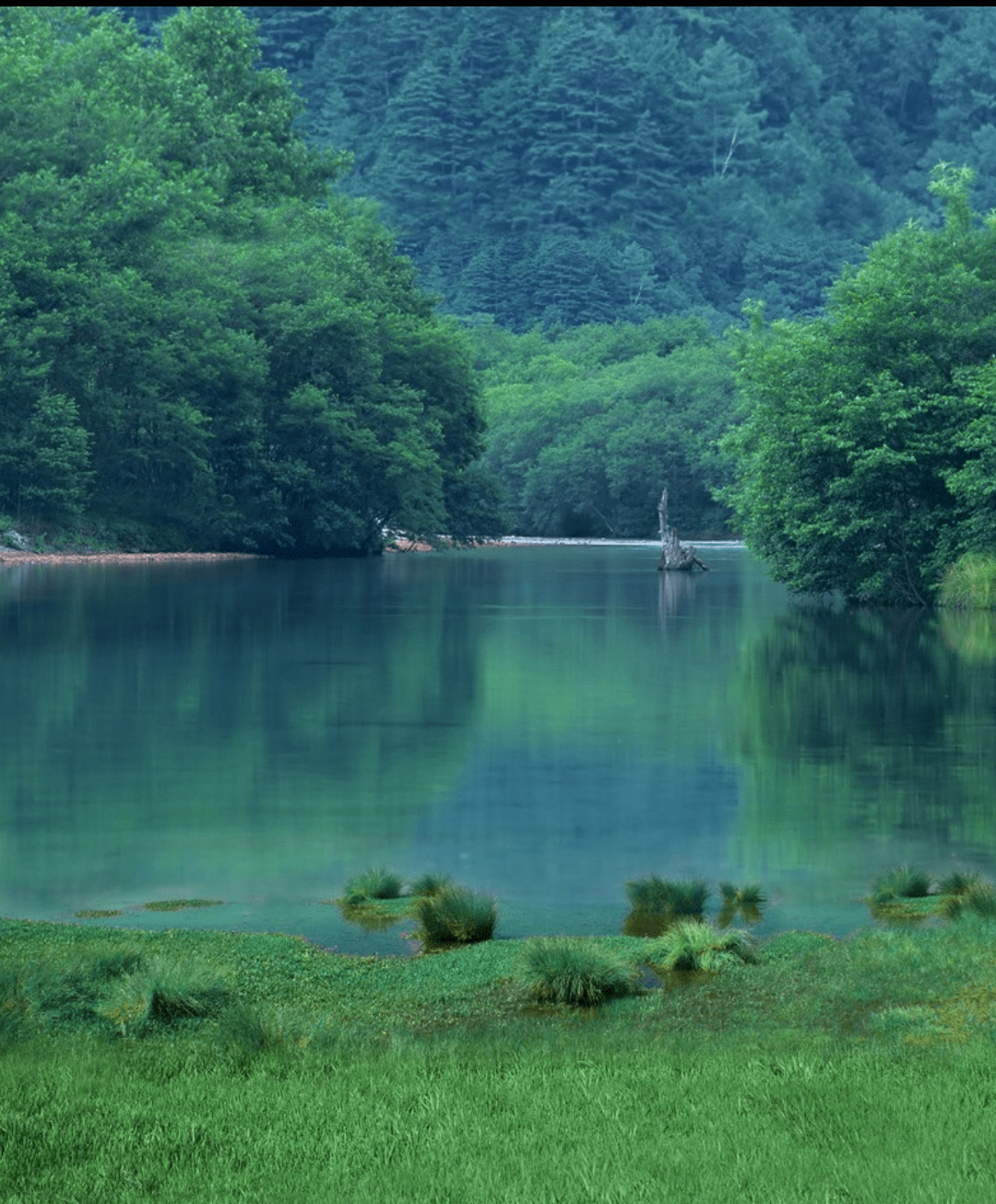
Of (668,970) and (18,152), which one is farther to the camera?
(18,152)

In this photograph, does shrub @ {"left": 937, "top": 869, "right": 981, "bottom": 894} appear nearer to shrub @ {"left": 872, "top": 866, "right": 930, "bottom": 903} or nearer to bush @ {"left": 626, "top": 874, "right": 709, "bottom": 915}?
shrub @ {"left": 872, "top": 866, "right": 930, "bottom": 903}

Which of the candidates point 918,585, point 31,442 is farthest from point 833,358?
point 31,442

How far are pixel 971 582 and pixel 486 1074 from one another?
1411 inches

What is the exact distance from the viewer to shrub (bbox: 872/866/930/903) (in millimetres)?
13086

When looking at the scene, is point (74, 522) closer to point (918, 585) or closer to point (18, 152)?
point (18, 152)

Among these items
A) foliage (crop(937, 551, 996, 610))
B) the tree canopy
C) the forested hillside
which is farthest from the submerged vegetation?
the forested hillside

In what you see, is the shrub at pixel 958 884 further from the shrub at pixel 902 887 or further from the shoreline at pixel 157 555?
the shoreline at pixel 157 555

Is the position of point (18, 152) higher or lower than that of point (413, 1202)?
higher

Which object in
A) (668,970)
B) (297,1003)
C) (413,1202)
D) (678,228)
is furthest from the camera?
(678,228)

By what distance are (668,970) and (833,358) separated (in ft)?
116

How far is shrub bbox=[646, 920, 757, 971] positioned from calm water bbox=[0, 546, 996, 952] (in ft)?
4.47

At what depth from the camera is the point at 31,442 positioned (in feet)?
209

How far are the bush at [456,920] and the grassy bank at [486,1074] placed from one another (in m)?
0.53

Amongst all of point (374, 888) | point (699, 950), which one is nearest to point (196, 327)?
point (374, 888)
